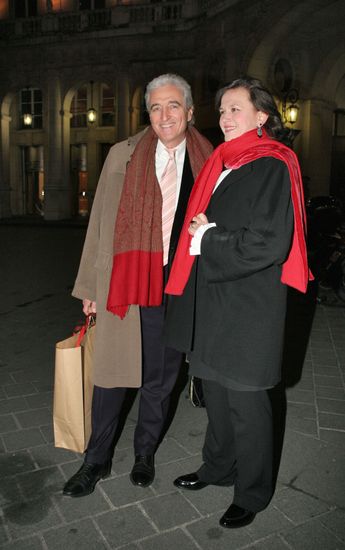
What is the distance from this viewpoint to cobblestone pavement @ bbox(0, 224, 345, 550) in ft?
8.03

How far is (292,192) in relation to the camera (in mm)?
2154

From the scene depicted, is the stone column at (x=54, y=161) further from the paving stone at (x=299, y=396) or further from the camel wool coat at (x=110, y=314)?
the camel wool coat at (x=110, y=314)

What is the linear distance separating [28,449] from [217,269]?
202cm

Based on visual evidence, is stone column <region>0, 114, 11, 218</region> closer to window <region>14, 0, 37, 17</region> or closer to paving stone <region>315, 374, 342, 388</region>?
window <region>14, 0, 37, 17</region>

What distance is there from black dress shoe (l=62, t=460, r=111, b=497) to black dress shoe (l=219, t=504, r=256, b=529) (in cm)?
77

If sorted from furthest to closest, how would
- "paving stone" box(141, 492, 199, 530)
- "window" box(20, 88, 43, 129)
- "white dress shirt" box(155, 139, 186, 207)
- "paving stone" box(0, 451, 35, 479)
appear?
"window" box(20, 88, 43, 129) < "paving stone" box(0, 451, 35, 479) < "white dress shirt" box(155, 139, 186, 207) < "paving stone" box(141, 492, 199, 530)

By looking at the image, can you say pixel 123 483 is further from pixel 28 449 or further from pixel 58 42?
pixel 58 42

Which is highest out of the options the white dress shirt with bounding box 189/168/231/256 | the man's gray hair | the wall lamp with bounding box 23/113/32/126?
the wall lamp with bounding box 23/113/32/126

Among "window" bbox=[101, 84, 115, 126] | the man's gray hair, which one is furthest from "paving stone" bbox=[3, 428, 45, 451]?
"window" bbox=[101, 84, 115, 126]

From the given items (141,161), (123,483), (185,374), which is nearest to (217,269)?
(141,161)

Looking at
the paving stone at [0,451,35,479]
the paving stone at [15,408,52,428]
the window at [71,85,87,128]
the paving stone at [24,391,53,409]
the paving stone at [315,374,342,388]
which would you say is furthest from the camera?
the window at [71,85,87,128]

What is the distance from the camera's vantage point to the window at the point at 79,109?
27.8 m

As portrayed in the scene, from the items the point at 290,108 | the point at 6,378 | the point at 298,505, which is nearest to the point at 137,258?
the point at 298,505

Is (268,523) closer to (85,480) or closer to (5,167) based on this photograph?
(85,480)
